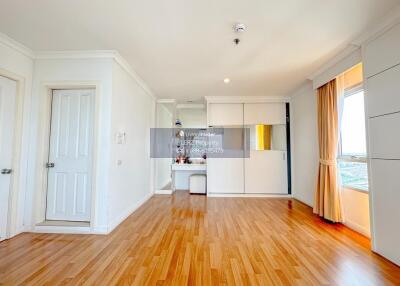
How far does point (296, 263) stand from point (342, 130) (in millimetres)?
2362

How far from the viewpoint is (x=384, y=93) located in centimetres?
221

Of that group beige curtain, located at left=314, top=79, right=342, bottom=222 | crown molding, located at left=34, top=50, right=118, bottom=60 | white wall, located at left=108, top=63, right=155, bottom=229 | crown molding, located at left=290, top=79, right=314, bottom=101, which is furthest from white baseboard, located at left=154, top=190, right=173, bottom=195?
crown molding, located at left=290, top=79, right=314, bottom=101

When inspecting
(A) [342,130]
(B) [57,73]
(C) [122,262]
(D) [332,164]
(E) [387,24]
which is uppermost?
(E) [387,24]

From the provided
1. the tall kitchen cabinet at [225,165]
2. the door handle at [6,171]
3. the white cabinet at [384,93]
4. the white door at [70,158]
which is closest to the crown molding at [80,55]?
the white door at [70,158]

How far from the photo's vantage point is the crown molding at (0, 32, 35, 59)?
252 cm

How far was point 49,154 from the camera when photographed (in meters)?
3.07

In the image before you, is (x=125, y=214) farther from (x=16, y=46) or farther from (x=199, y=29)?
(x=199, y=29)

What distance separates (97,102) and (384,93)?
366 centimetres

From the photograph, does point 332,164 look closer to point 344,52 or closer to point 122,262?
point 344,52

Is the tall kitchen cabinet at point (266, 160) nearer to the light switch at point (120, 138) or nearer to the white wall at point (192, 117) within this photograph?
the white wall at point (192, 117)

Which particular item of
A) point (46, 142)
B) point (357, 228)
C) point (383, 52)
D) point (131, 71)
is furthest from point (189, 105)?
point (357, 228)

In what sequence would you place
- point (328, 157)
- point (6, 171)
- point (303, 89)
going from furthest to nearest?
point (303, 89)
point (328, 157)
point (6, 171)

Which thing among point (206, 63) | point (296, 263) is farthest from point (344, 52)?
point (296, 263)

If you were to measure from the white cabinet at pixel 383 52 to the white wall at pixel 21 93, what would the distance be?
4.59 metres
